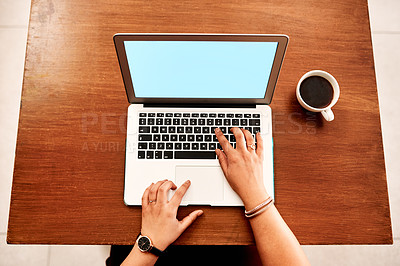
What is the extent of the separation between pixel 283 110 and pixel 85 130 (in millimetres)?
566

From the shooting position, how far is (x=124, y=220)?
731mm

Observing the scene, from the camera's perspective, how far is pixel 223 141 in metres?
0.75

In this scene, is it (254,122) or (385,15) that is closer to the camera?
(254,122)

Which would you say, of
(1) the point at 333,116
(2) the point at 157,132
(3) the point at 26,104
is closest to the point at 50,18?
(3) the point at 26,104

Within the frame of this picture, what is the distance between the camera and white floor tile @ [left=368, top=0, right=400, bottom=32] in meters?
1.60

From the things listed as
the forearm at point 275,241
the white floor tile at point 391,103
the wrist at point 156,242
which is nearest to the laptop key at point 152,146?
the wrist at point 156,242

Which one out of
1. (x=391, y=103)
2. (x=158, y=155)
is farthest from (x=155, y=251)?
(x=391, y=103)

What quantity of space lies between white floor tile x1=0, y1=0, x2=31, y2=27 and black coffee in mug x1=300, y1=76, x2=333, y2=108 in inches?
62.3

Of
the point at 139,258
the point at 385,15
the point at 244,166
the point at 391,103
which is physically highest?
the point at 385,15

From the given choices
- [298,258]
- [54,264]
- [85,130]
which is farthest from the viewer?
[54,264]

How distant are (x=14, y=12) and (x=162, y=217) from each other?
1583mm

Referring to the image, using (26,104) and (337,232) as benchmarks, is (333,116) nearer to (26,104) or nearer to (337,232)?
(337,232)

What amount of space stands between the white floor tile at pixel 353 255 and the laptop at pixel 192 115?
89 centimetres

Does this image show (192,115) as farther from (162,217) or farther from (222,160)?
(162,217)
